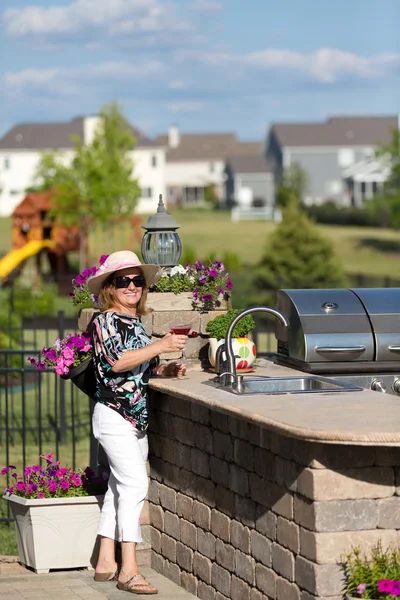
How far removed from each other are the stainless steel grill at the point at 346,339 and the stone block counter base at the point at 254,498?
69 centimetres

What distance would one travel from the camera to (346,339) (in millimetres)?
6691

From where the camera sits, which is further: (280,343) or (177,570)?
(280,343)

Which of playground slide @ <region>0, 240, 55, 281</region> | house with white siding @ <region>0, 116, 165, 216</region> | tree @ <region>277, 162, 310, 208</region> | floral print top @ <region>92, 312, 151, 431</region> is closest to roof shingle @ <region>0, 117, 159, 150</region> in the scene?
house with white siding @ <region>0, 116, 165, 216</region>

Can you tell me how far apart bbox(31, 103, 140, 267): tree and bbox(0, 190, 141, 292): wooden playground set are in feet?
2.22

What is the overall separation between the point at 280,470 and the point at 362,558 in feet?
1.82

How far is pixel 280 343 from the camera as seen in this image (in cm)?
719

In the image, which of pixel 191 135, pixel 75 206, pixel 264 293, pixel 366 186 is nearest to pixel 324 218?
pixel 366 186

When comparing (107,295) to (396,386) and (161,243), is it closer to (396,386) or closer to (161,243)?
(161,243)

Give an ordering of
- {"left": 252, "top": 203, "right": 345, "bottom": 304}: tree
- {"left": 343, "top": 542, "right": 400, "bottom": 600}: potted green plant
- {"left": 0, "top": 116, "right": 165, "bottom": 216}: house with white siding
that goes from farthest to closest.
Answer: {"left": 0, "top": 116, "right": 165, "bottom": 216}: house with white siding → {"left": 252, "top": 203, "right": 345, "bottom": 304}: tree → {"left": 343, "top": 542, "right": 400, "bottom": 600}: potted green plant

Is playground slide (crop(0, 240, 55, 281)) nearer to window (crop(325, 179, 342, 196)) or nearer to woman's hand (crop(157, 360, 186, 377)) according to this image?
woman's hand (crop(157, 360, 186, 377))

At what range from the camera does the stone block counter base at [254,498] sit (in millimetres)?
4766

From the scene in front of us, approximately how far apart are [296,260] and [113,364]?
845 inches

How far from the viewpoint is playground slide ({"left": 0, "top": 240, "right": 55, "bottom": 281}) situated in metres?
32.8

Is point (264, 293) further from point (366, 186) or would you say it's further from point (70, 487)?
point (366, 186)
